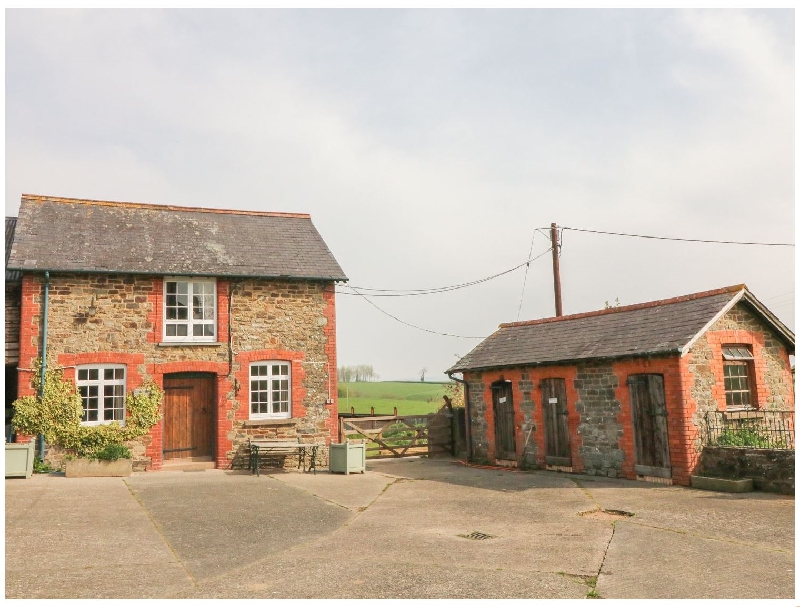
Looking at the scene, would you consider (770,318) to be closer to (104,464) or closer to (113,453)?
(113,453)

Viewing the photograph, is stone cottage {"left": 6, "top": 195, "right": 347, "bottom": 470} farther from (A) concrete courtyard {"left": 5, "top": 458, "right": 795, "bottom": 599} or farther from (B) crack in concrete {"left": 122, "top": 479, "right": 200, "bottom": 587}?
(B) crack in concrete {"left": 122, "top": 479, "right": 200, "bottom": 587}

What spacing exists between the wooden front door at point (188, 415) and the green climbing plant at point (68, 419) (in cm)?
82

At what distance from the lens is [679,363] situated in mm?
14164

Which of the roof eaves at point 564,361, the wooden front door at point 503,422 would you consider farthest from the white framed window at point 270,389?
the wooden front door at point 503,422

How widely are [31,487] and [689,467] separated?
13740mm

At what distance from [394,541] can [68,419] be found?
11.4 m

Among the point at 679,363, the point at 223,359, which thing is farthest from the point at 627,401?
the point at 223,359

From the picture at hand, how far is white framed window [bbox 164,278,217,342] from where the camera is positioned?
1839 cm

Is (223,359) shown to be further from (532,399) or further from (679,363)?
(679,363)

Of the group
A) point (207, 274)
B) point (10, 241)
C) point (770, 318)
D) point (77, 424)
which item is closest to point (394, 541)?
point (770, 318)

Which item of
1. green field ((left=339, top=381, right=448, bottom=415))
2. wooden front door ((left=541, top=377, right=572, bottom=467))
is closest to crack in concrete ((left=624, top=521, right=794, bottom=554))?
wooden front door ((left=541, top=377, right=572, bottom=467))

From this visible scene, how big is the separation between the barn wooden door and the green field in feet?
105

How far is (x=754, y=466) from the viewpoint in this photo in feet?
43.0

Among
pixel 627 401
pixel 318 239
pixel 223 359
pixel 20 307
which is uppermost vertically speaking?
pixel 318 239
